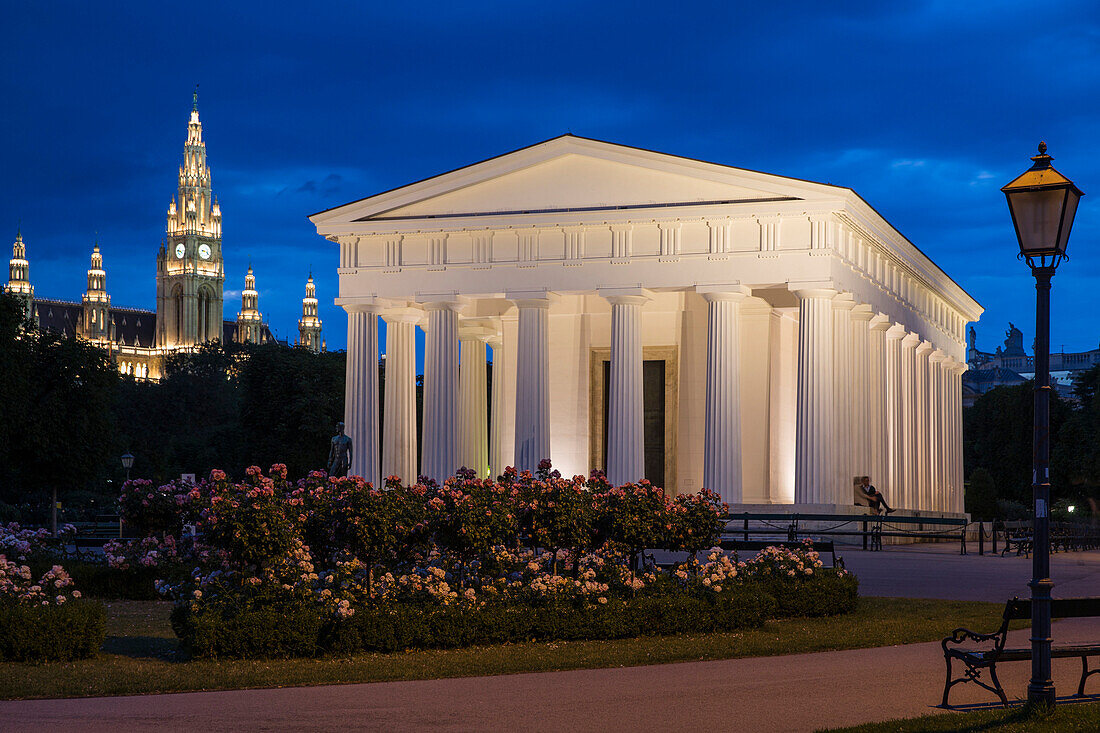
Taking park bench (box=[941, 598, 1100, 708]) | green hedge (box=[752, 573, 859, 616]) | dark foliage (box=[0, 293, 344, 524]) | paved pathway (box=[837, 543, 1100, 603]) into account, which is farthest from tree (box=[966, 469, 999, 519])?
park bench (box=[941, 598, 1100, 708])

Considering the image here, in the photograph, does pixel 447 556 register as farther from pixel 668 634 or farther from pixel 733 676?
pixel 733 676

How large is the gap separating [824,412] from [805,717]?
32.8 m

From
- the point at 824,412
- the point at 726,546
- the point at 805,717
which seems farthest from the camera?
the point at 824,412

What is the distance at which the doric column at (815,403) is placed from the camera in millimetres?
45625

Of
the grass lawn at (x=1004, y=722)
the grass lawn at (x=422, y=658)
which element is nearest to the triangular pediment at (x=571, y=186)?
the grass lawn at (x=422, y=658)

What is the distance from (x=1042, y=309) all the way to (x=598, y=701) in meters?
6.20

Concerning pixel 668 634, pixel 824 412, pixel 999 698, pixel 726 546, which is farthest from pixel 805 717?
pixel 824 412

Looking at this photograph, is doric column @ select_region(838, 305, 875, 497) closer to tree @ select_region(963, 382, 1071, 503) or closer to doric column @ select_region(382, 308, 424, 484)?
doric column @ select_region(382, 308, 424, 484)

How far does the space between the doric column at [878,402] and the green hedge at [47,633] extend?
36521mm

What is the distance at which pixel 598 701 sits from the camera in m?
14.7

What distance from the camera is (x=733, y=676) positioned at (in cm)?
1652

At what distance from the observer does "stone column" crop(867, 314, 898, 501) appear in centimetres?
5100

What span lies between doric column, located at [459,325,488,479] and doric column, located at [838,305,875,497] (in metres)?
14.1

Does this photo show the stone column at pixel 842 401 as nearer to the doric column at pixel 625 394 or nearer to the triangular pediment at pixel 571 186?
the triangular pediment at pixel 571 186
